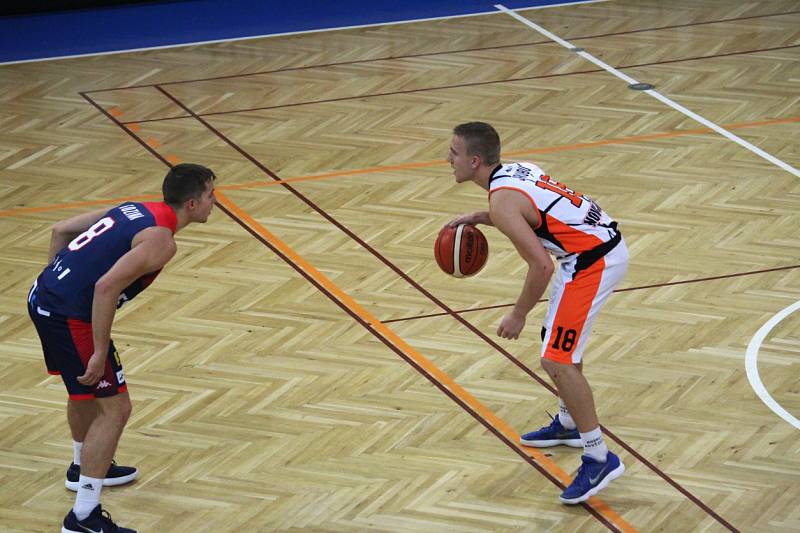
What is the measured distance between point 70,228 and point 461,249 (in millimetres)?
1996

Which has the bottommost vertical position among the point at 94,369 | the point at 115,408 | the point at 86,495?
the point at 86,495

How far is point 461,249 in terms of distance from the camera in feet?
21.8

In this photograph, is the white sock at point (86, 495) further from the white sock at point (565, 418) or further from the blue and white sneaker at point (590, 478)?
the white sock at point (565, 418)

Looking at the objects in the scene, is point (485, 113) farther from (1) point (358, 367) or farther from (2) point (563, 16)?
(1) point (358, 367)

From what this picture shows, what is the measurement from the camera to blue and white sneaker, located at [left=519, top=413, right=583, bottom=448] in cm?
660

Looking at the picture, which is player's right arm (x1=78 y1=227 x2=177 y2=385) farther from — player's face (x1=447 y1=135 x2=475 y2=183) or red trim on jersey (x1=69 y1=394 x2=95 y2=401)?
player's face (x1=447 y1=135 x2=475 y2=183)

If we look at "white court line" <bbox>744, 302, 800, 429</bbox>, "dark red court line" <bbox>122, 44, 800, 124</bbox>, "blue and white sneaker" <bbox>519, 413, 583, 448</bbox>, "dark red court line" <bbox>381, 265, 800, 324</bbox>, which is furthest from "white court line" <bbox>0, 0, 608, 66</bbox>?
"blue and white sneaker" <bbox>519, 413, 583, 448</bbox>

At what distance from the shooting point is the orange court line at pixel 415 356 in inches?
241

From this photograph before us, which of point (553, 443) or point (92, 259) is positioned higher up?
point (92, 259)

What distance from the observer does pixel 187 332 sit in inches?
313

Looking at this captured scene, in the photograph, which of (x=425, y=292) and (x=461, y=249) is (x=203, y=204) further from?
(x=425, y=292)

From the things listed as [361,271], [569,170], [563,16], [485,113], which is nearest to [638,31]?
[563,16]

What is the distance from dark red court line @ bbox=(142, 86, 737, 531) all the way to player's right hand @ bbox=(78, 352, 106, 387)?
8.73ft

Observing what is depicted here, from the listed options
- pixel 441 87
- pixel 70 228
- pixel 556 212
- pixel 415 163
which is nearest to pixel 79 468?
pixel 70 228
